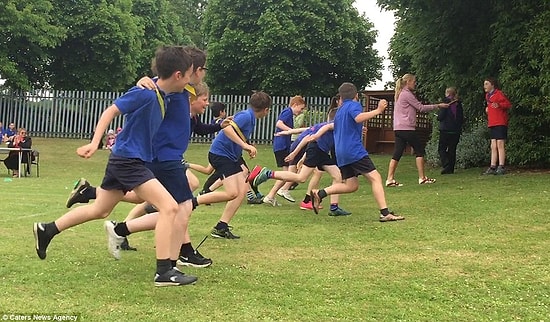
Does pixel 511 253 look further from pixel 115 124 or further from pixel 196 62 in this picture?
pixel 115 124

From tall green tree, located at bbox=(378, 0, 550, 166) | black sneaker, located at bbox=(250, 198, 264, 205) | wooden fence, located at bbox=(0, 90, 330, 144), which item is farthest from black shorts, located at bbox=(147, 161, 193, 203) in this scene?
wooden fence, located at bbox=(0, 90, 330, 144)

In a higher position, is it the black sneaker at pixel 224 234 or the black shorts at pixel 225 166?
the black shorts at pixel 225 166

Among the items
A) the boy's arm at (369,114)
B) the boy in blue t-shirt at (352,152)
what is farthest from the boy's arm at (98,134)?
the boy in blue t-shirt at (352,152)

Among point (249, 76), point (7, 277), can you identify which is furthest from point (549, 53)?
point (249, 76)

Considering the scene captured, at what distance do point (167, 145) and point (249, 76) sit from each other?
108ft

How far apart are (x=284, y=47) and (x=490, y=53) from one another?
80.4 feet

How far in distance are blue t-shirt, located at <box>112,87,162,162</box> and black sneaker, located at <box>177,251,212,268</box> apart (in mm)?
1058

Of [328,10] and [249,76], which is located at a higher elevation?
[328,10]

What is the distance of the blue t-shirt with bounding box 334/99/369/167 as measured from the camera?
25.7 feet

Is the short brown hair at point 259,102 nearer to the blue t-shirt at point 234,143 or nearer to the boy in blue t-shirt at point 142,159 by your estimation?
the blue t-shirt at point 234,143

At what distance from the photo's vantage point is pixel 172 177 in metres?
5.10

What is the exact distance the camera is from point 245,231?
23.3 feet

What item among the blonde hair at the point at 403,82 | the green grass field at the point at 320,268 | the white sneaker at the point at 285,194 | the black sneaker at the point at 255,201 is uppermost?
the blonde hair at the point at 403,82

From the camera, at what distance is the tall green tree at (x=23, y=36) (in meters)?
30.7
